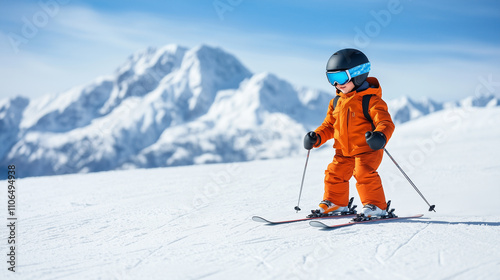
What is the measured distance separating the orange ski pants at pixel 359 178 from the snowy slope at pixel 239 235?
0.40 meters

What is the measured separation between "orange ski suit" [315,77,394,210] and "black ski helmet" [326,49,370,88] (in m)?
0.14

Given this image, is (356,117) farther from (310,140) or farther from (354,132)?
(310,140)

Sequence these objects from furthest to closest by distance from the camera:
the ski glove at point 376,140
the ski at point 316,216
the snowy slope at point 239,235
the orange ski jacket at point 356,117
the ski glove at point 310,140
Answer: the ski glove at point 310,140, the orange ski jacket at point 356,117, the ski at point 316,216, the ski glove at point 376,140, the snowy slope at point 239,235

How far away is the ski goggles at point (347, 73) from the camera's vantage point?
11.8 feet

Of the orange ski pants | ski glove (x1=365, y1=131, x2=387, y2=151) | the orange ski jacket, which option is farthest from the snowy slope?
the orange ski jacket

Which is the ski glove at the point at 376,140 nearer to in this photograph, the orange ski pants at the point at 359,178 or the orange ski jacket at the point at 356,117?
the orange ski jacket at the point at 356,117

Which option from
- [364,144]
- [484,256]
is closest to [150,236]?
[364,144]

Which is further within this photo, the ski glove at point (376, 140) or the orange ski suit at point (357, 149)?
the orange ski suit at point (357, 149)

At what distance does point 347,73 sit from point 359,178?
1055 mm

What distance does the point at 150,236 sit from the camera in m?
3.05

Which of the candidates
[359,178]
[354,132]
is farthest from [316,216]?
[354,132]

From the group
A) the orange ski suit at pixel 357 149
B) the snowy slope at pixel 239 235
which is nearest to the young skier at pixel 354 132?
the orange ski suit at pixel 357 149

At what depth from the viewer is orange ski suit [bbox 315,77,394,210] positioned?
138 inches

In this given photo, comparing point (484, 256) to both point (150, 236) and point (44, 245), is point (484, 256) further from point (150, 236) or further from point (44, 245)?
point (44, 245)
